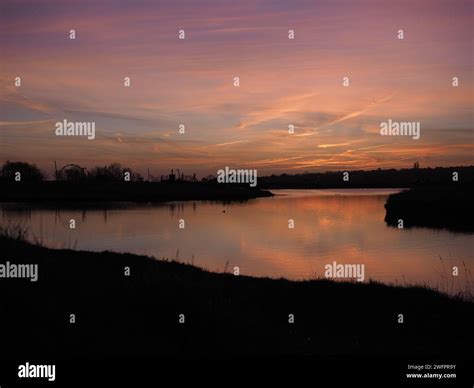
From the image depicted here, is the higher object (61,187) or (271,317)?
(61,187)

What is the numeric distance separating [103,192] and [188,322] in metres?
120

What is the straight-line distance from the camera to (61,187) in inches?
4754

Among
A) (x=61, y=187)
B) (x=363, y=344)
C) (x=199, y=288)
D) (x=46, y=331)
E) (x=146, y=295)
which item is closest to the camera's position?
(x=46, y=331)

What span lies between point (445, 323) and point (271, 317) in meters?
4.73

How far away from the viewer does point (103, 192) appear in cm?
12388

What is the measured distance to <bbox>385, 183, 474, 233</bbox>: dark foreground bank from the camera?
54.2 meters

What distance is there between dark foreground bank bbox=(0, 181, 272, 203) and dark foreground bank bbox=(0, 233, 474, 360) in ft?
312

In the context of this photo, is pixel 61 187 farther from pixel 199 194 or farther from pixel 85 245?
pixel 85 245

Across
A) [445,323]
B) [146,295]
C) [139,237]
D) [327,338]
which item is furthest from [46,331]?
[139,237]
